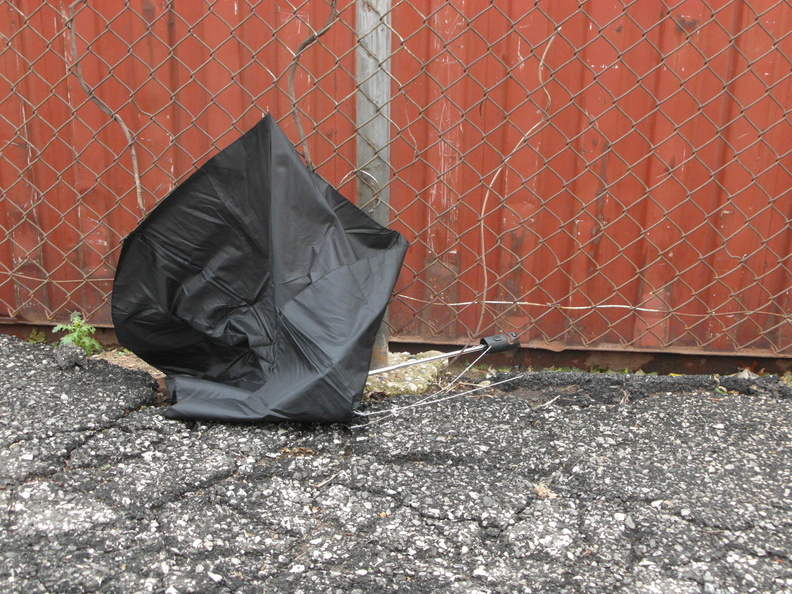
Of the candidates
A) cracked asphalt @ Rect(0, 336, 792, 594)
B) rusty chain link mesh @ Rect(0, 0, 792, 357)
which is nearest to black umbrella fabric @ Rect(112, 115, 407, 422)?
cracked asphalt @ Rect(0, 336, 792, 594)

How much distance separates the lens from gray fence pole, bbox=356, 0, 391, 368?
226 cm

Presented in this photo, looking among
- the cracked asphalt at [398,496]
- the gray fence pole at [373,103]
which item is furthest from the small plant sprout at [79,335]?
the gray fence pole at [373,103]

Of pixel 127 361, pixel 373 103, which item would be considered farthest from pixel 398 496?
pixel 127 361

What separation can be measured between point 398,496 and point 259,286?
80 centimetres

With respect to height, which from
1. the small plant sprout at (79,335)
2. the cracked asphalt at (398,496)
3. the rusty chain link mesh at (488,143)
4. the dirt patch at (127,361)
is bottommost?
the cracked asphalt at (398,496)

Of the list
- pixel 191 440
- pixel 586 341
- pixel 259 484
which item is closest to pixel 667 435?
pixel 586 341

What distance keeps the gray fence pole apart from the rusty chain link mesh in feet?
1.12

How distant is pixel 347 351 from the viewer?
2098 mm

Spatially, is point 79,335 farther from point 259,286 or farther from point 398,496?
point 398,496

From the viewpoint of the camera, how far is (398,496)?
1.95 m

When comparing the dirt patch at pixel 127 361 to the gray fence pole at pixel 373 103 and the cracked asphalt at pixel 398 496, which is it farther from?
the gray fence pole at pixel 373 103

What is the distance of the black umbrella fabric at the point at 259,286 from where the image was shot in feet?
7.00

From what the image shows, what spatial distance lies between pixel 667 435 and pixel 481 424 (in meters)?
0.61

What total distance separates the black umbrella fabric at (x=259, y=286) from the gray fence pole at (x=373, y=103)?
0.51 ft
